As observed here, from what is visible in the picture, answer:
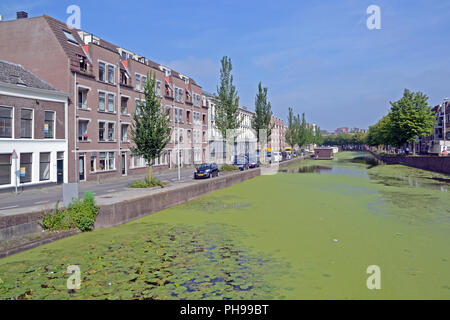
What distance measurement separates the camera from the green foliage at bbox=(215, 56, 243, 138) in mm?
49500

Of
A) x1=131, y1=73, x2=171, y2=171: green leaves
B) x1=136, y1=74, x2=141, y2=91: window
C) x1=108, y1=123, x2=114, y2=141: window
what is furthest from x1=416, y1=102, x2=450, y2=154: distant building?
x1=131, y1=73, x2=171, y2=171: green leaves

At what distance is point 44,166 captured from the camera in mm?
30328

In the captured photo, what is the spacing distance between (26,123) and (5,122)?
1848 millimetres

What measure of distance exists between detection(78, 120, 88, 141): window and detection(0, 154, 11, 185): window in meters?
8.77

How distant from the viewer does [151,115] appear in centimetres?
2831

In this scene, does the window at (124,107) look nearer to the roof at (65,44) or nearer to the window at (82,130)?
the window at (82,130)

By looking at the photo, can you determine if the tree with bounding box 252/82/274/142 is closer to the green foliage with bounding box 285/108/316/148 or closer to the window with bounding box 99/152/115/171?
the window with bounding box 99/152/115/171

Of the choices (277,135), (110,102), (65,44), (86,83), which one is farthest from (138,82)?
(277,135)

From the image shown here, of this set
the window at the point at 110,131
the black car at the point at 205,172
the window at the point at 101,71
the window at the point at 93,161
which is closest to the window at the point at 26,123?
the window at the point at 93,161

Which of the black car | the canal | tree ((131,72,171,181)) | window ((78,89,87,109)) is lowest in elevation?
the canal

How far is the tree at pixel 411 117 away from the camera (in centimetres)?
6756

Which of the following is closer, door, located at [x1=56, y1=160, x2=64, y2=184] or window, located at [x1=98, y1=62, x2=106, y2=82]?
door, located at [x1=56, y1=160, x2=64, y2=184]

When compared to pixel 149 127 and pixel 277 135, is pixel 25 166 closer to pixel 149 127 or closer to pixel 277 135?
pixel 149 127
